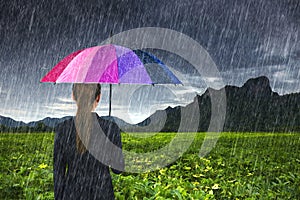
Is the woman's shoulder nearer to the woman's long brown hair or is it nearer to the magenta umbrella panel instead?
the woman's long brown hair

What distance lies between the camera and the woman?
3.13 m

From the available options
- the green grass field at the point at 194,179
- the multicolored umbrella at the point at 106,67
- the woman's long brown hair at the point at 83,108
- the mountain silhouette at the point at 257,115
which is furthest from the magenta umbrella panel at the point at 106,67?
the mountain silhouette at the point at 257,115

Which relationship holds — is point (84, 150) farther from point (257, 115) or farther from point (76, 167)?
point (257, 115)

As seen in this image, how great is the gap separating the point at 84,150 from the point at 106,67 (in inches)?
41.3

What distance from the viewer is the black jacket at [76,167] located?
314 centimetres

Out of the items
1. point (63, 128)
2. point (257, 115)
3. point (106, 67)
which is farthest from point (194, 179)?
point (257, 115)

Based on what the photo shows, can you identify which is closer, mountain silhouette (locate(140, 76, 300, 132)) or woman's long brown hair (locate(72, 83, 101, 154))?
woman's long brown hair (locate(72, 83, 101, 154))

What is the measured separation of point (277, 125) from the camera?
78.0 ft

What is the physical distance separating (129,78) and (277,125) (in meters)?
21.5

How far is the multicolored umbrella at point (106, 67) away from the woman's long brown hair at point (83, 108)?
0.60m

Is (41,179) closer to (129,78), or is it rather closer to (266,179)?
(129,78)

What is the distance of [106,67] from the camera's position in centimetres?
390

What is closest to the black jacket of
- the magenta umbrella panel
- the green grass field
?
the magenta umbrella panel

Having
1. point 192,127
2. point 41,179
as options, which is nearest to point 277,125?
point 192,127
